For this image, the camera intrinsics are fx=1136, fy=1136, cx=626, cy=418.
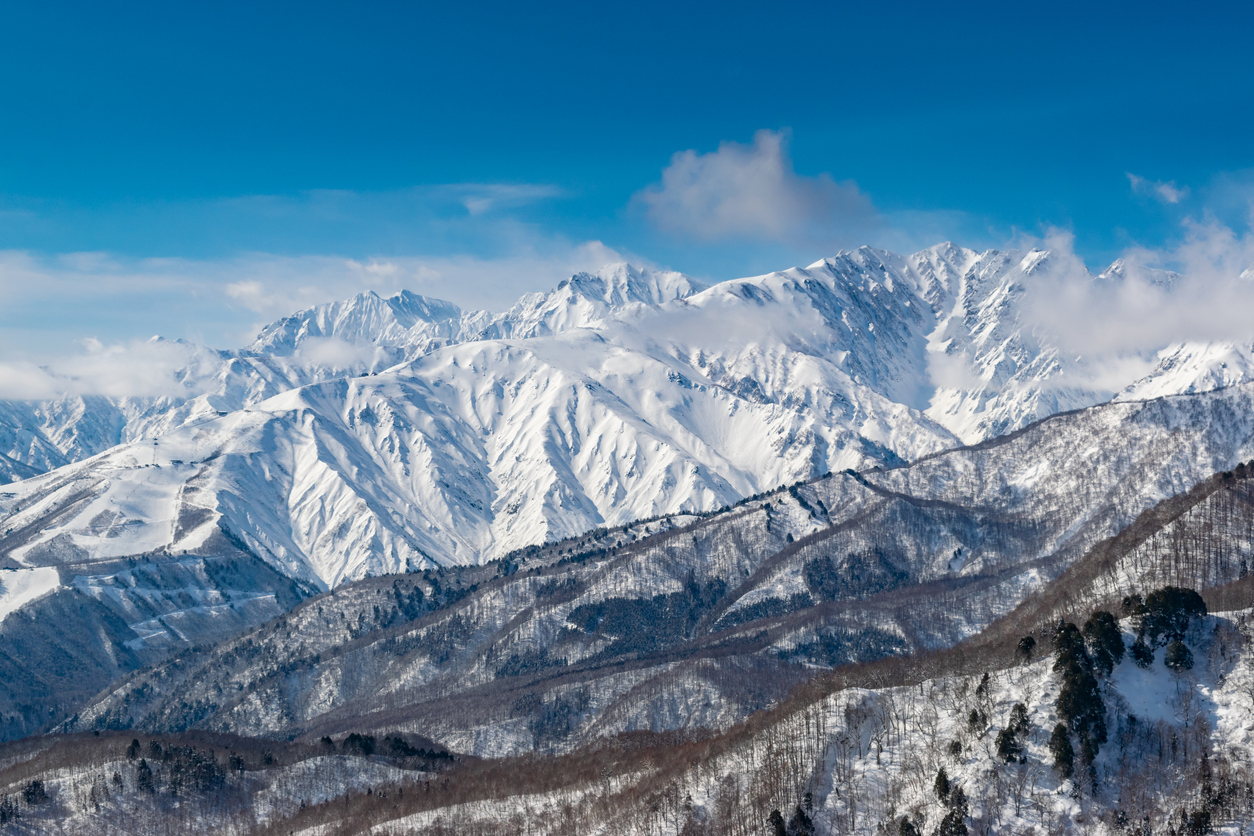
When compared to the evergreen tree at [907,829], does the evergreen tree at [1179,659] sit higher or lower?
higher

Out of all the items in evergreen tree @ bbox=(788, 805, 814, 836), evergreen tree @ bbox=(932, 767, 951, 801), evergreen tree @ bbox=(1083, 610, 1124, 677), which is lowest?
evergreen tree @ bbox=(788, 805, 814, 836)

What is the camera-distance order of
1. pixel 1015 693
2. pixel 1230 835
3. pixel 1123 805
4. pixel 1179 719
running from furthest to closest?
pixel 1015 693 < pixel 1179 719 < pixel 1123 805 < pixel 1230 835

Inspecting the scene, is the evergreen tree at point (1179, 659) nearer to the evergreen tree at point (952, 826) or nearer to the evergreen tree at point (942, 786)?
the evergreen tree at point (942, 786)

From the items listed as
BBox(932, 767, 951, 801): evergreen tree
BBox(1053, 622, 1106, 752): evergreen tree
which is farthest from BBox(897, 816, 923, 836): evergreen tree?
BBox(1053, 622, 1106, 752): evergreen tree

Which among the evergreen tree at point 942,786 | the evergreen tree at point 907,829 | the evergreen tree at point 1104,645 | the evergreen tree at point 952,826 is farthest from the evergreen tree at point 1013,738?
the evergreen tree at point 907,829

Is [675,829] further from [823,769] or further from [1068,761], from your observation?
[1068,761]

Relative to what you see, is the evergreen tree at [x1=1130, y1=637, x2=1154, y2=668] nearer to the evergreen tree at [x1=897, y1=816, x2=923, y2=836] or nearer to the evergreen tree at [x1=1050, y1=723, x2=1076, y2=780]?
the evergreen tree at [x1=1050, y1=723, x2=1076, y2=780]

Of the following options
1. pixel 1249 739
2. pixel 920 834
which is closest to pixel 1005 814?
pixel 920 834

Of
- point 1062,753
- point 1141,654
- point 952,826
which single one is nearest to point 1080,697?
point 1062,753

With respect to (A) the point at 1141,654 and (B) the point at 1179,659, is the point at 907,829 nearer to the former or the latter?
(A) the point at 1141,654

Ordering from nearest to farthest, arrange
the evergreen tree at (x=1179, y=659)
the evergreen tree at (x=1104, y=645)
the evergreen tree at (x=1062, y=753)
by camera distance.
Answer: the evergreen tree at (x=1062, y=753) < the evergreen tree at (x=1104, y=645) < the evergreen tree at (x=1179, y=659)

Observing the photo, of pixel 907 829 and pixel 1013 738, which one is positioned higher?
pixel 1013 738
